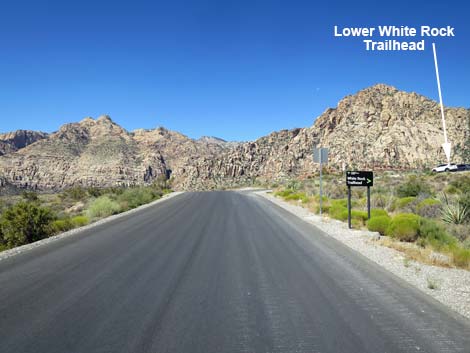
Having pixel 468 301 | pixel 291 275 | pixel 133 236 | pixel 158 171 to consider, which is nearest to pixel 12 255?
pixel 133 236

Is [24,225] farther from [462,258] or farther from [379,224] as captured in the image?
[462,258]

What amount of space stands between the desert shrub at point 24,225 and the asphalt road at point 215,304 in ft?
16.0

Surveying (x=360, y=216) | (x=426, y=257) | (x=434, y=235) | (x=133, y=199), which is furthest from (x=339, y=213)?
(x=133, y=199)

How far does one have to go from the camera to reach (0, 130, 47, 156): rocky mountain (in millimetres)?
167225

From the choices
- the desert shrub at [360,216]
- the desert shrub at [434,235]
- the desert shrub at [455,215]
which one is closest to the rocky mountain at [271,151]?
the desert shrub at [360,216]

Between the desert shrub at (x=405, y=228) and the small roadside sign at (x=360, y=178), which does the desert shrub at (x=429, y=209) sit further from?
the desert shrub at (x=405, y=228)

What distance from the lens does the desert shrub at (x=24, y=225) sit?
565 inches

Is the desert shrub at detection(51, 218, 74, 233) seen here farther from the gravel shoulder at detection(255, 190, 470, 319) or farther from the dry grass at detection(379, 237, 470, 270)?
the dry grass at detection(379, 237, 470, 270)

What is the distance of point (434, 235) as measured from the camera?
36.3 ft

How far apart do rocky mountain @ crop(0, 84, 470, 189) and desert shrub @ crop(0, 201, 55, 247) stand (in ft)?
205

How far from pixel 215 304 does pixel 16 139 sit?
205m

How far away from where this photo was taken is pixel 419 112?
74812mm

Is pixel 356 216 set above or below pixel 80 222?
above

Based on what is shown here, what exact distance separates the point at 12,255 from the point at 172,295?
668 centimetres
